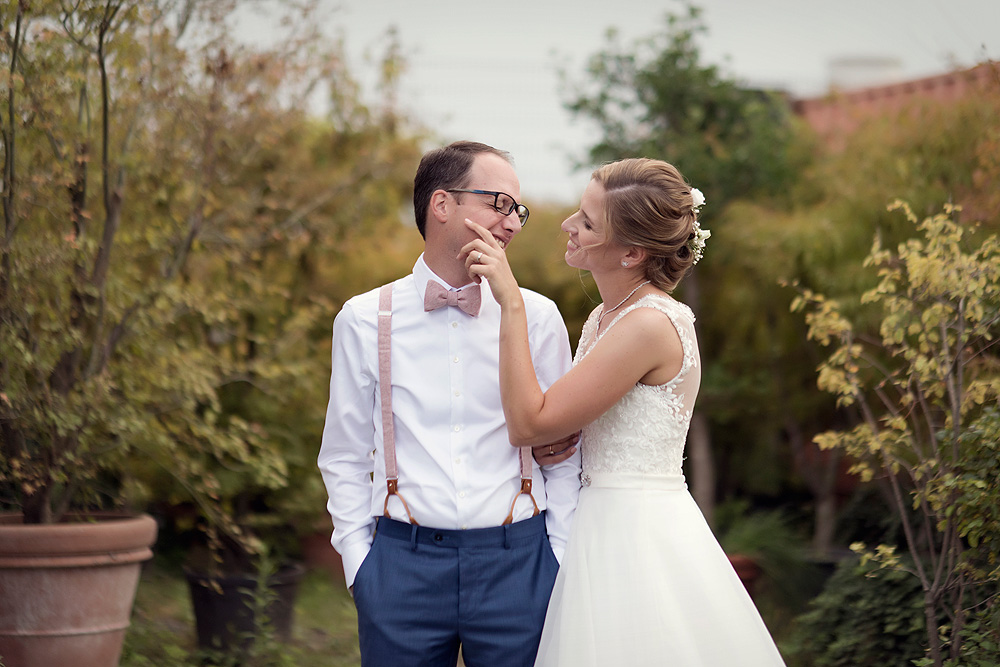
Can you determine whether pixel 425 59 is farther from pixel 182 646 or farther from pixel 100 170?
pixel 182 646

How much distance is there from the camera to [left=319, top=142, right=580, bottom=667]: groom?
7.20 feet

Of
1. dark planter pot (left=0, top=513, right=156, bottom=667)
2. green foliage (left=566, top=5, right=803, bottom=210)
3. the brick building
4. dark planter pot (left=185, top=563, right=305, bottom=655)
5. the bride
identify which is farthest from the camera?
the brick building

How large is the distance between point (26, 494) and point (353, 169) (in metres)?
3.30

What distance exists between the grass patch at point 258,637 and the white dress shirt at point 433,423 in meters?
2.58

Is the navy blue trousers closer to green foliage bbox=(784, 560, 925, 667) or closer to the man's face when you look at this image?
the man's face

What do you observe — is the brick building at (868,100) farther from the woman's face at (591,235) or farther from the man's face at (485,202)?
the man's face at (485,202)

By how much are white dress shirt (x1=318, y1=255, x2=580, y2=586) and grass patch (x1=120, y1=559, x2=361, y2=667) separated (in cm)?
258

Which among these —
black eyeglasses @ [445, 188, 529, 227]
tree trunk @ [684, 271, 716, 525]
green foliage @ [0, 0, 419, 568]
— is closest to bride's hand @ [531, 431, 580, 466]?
black eyeglasses @ [445, 188, 529, 227]

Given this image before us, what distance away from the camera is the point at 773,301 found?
6.58 meters

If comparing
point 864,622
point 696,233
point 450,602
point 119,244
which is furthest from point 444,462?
point 119,244

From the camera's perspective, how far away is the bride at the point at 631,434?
218 cm

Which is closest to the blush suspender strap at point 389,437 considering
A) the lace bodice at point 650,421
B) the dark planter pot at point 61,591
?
the lace bodice at point 650,421

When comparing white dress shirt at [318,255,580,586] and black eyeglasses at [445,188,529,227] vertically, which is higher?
black eyeglasses at [445,188,529,227]

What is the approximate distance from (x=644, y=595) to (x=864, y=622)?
220cm
